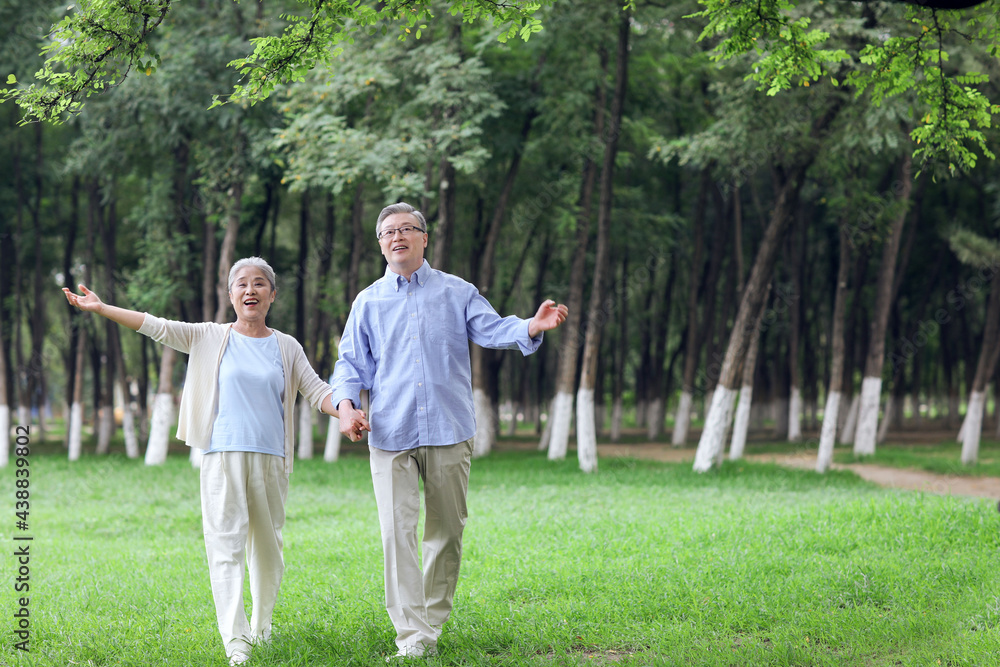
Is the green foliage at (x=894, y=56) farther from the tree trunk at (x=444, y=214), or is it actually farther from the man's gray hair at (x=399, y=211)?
the tree trunk at (x=444, y=214)

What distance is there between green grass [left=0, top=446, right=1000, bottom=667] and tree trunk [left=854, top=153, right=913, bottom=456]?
24.8ft

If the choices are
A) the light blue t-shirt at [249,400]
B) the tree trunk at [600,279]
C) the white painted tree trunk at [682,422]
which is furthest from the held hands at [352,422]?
the white painted tree trunk at [682,422]

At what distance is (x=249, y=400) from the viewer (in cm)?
447

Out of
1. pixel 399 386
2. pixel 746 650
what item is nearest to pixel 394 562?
pixel 399 386

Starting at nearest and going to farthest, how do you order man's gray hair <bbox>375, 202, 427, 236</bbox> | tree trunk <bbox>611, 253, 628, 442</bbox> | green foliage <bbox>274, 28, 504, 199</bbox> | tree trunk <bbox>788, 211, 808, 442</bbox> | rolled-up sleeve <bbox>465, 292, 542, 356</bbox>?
rolled-up sleeve <bbox>465, 292, 542, 356</bbox> < man's gray hair <bbox>375, 202, 427, 236</bbox> < green foliage <bbox>274, 28, 504, 199</bbox> < tree trunk <bbox>788, 211, 808, 442</bbox> < tree trunk <bbox>611, 253, 628, 442</bbox>

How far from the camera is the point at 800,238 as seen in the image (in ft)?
72.3

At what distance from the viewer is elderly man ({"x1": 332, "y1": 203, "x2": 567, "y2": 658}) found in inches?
170

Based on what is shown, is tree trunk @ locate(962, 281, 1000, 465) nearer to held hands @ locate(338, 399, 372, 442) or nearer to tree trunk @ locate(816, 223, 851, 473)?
tree trunk @ locate(816, 223, 851, 473)

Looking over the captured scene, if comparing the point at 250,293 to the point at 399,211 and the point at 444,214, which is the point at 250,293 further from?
the point at 444,214

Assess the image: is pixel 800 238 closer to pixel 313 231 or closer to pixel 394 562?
pixel 313 231

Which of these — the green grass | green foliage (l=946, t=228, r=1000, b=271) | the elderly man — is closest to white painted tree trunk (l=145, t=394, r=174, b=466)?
the green grass

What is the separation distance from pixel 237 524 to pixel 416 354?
1.27 metres

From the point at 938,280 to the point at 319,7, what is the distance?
1034 inches

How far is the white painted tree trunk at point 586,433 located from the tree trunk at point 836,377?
3953 millimetres
